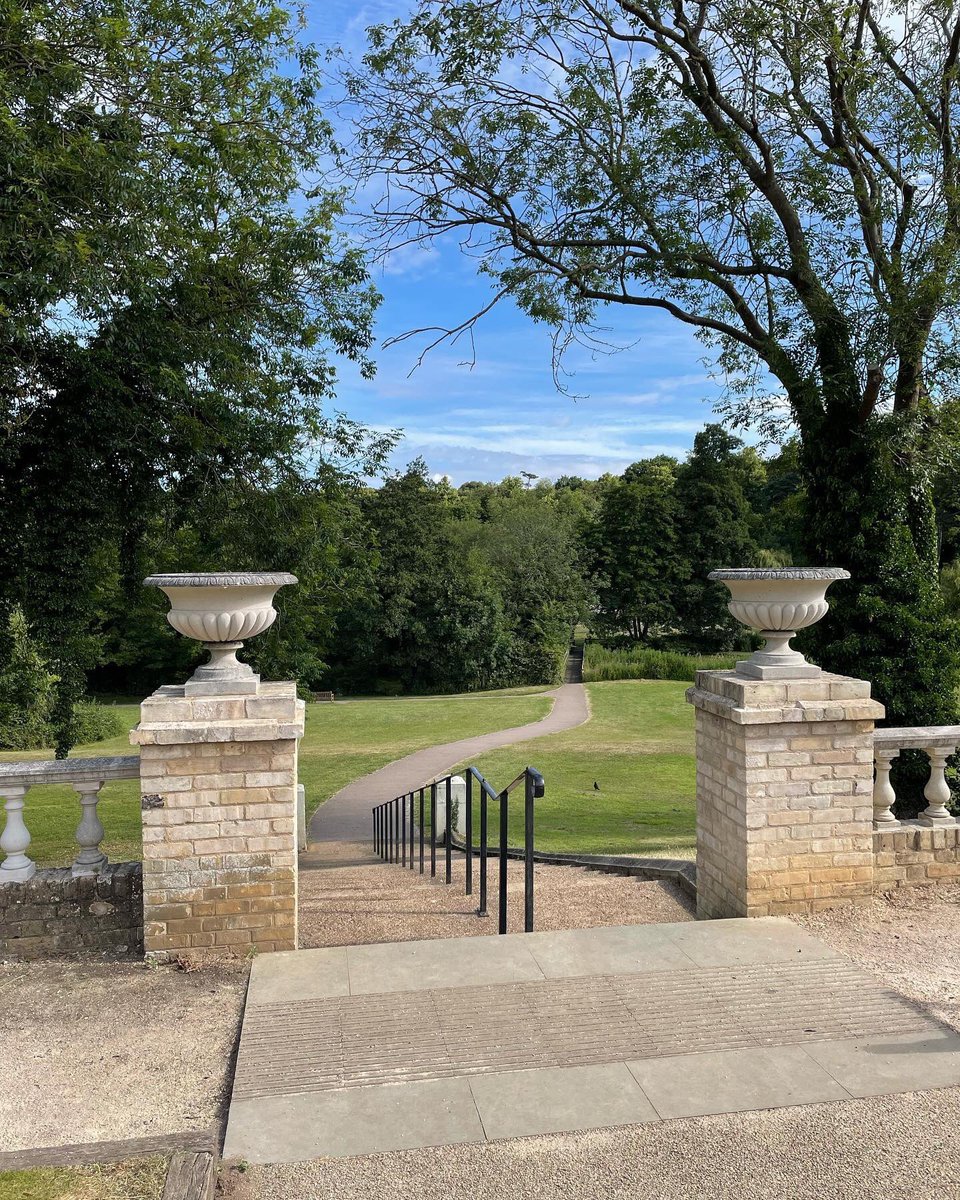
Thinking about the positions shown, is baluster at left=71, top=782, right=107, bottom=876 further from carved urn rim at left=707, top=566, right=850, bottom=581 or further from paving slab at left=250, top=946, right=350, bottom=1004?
carved urn rim at left=707, top=566, right=850, bottom=581

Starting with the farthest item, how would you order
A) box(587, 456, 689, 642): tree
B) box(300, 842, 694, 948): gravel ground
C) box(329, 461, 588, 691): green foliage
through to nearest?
box(587, 456, 689, 642): tree
box(329, 461, 588, 691): green foliage
box(300, 842, 694, 948): gravel ground

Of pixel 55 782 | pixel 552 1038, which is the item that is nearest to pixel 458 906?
pixel 552 1038

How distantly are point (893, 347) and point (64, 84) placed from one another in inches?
286

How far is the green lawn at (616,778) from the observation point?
1075 cm

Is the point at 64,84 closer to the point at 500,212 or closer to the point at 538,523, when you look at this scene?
the point at 500,212

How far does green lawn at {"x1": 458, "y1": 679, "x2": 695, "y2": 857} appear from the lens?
423 inches

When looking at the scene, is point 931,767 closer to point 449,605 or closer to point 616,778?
point 616,778

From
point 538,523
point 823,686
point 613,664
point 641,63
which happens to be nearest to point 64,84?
point 641,63

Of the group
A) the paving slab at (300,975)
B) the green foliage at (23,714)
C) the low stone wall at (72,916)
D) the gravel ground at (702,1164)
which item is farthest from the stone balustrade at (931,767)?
the green foliage at (23,714)

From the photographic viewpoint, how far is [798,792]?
15.9ft

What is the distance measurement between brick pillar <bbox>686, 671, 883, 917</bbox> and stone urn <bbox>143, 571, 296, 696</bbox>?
258 cm

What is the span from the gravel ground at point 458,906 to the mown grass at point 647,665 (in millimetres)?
26899

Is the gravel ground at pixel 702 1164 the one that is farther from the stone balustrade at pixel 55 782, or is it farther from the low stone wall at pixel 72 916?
the stone balustrade at pixel 55 782

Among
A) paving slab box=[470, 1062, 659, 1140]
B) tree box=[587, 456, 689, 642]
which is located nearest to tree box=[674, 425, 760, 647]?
tree box=[587, 456, 689, 642]
